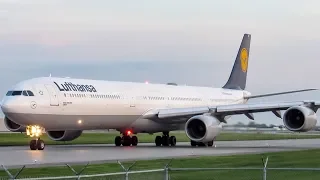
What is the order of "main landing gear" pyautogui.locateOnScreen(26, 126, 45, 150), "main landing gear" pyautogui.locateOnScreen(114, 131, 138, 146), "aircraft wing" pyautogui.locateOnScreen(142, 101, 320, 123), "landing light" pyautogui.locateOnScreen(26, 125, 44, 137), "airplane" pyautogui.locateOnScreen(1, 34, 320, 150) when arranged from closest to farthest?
"main landing gear" pyautogui.locateOnScreen(26, 126, 45, 150) < "airplane" pyautogui.locateOnScreen(1, 34, 320, 150) < "landing light" pyautogui.locateOnScreen(26, 125, 44, 137) < "aircraft wing" pyautogui.locateOnScreen(142, 101, 320, 123) < "main landing gear" pyautogui.locateOnScreen(114, 131, 138, 146)

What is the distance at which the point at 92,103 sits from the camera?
39031mm

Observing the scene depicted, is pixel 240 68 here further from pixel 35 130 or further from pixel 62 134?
pixel 35 130

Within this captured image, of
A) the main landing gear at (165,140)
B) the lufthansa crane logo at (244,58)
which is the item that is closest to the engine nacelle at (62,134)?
the main landing gear at (165,140)

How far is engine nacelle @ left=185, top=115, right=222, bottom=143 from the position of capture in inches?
1570

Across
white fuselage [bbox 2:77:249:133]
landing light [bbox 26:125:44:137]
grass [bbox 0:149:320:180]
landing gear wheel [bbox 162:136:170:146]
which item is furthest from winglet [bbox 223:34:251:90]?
landing light [bbox 26:125:44:137]

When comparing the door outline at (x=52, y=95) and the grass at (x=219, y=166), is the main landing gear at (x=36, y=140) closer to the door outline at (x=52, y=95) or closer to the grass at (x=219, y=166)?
the door outline at (x=52, y=95)

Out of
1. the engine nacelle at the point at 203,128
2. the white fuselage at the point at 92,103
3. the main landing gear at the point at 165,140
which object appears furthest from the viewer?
the main landing gear at the point at 165,140

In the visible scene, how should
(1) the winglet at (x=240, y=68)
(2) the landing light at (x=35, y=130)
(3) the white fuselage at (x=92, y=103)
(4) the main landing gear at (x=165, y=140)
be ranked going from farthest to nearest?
(1) the winglet at (x=240, y=68) → (4) the main landing gear at (x=165, y=140) → (2) the landing light at (x=35, y=130) → (3) the white fuselage at (x=92, y=103)

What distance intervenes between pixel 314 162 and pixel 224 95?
77.7 feet

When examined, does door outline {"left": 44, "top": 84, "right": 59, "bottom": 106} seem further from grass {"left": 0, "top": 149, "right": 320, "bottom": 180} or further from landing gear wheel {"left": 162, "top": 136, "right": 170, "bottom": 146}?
landing gear wheel {"left": 162, "top": 136, "right": 170, "bottom": 146}

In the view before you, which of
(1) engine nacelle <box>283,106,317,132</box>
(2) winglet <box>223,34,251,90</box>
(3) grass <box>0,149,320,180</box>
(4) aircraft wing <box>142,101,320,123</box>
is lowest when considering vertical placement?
(3) grass <box>0,149,320,180</box>

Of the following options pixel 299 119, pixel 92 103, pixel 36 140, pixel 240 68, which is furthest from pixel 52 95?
pixel 240 68

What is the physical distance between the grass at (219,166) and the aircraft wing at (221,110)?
8.14 m

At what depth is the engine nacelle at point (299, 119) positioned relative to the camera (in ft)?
129
